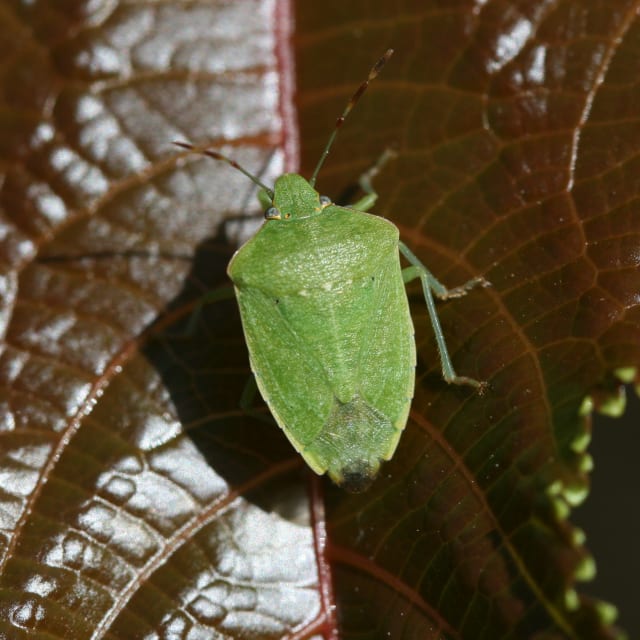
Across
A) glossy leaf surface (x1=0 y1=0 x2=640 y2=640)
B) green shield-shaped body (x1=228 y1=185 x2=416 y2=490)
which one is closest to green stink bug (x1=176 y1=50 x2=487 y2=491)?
green shield-shaped body (x1=228 y1=185 x2=416 y2=490)

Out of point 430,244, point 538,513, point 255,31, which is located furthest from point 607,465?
point 255,31

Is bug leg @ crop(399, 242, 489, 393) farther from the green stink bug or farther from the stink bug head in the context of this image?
the stink bug head

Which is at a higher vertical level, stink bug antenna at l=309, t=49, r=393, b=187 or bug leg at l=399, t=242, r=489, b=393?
stink bug antenna at l=309, t=49, r=393, b=187

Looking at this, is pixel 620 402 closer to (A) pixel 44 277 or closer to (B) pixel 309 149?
(B) pixel 309 149

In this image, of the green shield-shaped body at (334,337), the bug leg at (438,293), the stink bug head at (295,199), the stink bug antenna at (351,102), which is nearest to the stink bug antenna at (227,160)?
the stink bug head at (295,199)

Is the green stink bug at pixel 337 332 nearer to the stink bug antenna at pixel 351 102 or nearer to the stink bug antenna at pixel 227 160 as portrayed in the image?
the stink bug antenna at pixel 351 102
